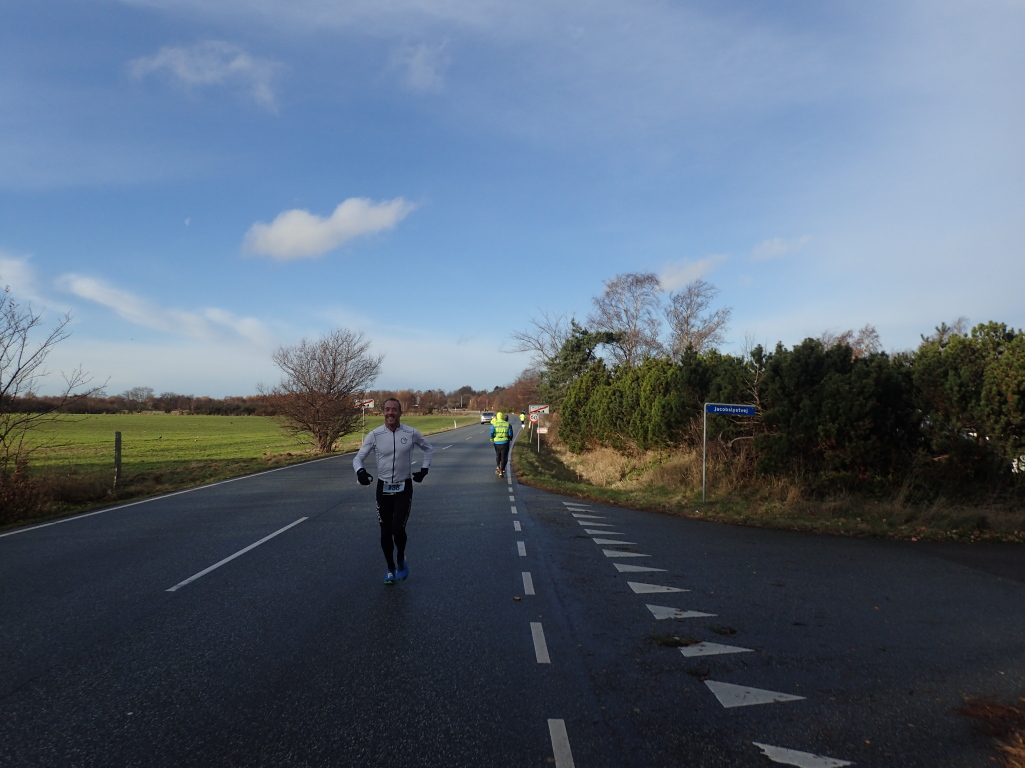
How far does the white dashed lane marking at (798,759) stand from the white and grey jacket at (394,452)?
4567 millimetres

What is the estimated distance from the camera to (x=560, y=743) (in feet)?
11.9

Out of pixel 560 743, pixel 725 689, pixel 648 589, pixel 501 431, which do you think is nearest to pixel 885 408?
pixel 648 589

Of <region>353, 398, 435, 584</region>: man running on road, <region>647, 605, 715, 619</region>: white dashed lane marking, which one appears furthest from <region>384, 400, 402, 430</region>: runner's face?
<region>647, 605, 715, 619</region>: white dashed lane marking

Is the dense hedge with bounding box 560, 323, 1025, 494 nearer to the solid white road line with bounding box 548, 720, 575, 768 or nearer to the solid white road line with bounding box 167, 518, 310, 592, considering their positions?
the solid white road line with bounding box 167, 518, 310, 592

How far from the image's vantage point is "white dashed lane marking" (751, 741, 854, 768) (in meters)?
3.44

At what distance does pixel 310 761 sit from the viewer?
3.44 m

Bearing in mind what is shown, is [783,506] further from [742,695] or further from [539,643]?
[742,695]

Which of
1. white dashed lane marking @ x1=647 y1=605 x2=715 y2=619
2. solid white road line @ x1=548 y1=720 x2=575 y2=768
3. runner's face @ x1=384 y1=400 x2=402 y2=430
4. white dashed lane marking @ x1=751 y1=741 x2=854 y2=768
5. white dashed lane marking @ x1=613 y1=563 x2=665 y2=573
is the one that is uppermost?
runner's face @ x1=384 y1=400 x2=402 y2=430

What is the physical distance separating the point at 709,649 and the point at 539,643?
133 centimetres

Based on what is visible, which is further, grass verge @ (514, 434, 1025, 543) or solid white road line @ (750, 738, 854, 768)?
grass verge @ (514, 434, 1025, 543)

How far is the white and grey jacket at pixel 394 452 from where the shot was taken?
730 centimetres

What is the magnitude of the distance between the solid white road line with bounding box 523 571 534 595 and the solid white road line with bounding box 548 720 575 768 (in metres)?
3.01

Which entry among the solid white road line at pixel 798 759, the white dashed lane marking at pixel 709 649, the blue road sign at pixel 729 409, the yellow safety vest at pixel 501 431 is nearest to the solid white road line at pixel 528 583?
the white dashed lane marking at pixel 709 649

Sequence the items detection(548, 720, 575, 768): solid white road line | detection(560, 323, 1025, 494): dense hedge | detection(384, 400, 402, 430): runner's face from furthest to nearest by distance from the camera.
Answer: detection(560, 323, 1025, 494): dense hedge < detection(384, 400, 402, 430): runner's face < detection(548, 720, 575, 768): solid white road line
